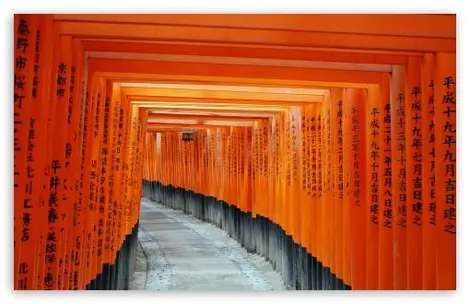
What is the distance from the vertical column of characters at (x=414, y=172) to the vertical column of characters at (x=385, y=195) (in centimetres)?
22

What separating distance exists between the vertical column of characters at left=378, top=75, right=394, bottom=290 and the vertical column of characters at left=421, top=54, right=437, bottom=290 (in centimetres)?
36

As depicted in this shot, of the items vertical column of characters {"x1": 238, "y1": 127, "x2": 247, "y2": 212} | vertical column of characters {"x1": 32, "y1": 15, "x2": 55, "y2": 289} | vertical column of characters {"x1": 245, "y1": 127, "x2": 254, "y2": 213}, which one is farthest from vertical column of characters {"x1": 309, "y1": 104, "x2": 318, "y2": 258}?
vertical column of characters {"x1": 238, "y1": 127, "x2": 247, "y2": 212}

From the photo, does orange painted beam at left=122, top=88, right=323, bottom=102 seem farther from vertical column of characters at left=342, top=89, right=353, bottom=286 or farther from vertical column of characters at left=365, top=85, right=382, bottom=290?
vertical column of characters at left=365, top=85, right=382, bottom=290

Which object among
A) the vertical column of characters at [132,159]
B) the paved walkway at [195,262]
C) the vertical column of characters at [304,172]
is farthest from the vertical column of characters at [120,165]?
the vertical column of characters at [304,172]

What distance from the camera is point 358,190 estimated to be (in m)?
3.64

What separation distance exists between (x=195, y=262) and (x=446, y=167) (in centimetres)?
502

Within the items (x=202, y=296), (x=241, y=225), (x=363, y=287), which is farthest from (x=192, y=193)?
(x=202, y=296)

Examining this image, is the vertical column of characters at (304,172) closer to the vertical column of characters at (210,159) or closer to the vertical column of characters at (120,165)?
the vertical column of characters at (120,165)

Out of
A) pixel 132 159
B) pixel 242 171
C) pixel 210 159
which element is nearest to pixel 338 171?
pixel 132 159

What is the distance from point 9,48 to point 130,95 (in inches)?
89.0

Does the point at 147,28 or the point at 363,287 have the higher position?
the point at 147,28

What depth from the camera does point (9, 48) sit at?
2.53 meters

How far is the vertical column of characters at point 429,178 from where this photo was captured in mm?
2797
